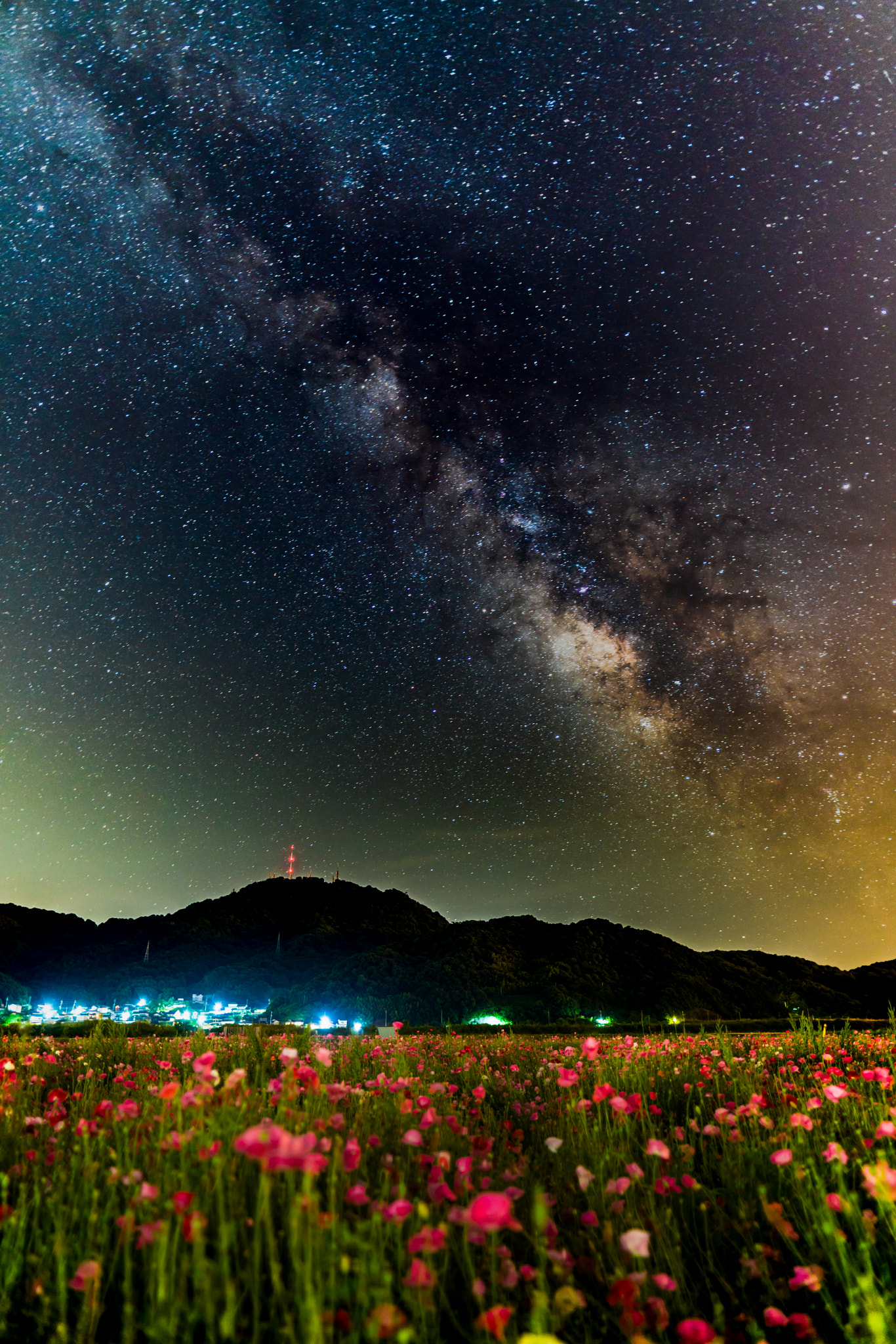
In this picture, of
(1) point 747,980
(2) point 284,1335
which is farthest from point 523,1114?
(1) point 747,980

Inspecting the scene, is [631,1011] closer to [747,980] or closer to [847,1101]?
[747,980]

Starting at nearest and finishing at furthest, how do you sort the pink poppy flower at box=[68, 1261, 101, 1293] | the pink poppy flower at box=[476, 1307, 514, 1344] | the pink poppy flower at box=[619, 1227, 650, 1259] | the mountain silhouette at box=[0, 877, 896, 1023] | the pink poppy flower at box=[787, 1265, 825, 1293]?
the pink poppy flower at box=[476, 1307, 514, 1344]
the pink poppy flower at box=[619, 1227, 650, 1259]
the pink poppy flower at box=[68, 1261, 101, 1293]
the pink poppy flower at box=[787, 1265, 825, 1293]
the mountain silhouette at box=[0, 877, 896, 1023]

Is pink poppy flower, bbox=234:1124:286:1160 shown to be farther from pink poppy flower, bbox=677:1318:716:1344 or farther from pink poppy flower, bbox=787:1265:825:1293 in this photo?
pink poppy flower, bbox=787:1265:825:1293

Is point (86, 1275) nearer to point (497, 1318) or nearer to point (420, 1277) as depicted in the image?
point (420, 1277)

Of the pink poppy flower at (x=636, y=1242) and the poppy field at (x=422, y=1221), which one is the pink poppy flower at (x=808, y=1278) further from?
the pink poppy flower at (x=636, y=1242)

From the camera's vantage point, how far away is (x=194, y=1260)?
1.78 meters

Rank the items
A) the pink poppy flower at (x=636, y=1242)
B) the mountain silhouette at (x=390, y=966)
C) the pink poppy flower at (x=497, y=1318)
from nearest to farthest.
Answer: the pink poppy flower at (x=497, y=1318)
the pink poppy flower at (x=636, y=1242)
the mountain silhouette at (x=390, y=966)

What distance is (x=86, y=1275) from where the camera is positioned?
1895 mm

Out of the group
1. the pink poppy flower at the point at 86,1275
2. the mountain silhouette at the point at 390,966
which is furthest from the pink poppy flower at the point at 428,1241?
the mountain silhouette at the point at 390,966

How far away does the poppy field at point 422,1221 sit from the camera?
5.95ft

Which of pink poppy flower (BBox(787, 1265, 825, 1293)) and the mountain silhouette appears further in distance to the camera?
the mountain silhouette

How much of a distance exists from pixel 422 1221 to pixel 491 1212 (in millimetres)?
904

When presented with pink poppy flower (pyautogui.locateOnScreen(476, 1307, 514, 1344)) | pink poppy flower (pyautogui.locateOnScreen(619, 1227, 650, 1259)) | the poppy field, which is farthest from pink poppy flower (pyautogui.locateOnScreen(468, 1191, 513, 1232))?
pink poppy flower (pyautogui.locateOnScreen(619, 1227, 650, 1259))

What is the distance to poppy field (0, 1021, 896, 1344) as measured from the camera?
181 centimetres
